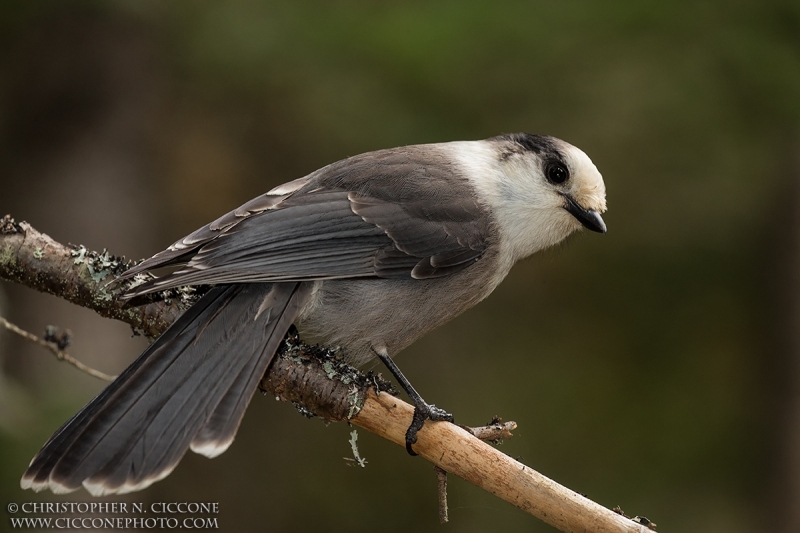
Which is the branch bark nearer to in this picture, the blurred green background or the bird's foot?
the bird's foot

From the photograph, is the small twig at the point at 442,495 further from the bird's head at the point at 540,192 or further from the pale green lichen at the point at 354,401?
the bird's head at the point at 540,192

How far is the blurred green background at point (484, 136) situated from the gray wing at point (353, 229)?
117 cm

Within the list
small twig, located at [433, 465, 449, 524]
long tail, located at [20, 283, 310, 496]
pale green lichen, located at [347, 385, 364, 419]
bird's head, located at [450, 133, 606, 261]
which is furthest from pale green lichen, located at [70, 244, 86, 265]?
bird's head, located at [450, 133, 606, 261]

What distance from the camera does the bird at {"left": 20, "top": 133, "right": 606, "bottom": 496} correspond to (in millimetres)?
2383

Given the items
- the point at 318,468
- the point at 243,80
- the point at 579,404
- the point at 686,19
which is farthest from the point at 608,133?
the point at 318,468

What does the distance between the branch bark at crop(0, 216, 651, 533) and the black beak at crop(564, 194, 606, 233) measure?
1099 millimetres

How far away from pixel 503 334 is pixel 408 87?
1.88 metres

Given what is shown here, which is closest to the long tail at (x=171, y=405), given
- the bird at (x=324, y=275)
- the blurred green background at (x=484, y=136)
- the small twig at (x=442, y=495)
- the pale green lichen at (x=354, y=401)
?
the bird at (x=324, y=275)

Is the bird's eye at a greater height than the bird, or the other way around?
the bird's eye

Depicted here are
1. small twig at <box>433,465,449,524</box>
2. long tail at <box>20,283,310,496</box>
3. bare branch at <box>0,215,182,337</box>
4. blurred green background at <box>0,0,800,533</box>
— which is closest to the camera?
long tail at <box>20,283,310,496</box>

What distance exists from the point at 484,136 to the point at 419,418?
234 cm

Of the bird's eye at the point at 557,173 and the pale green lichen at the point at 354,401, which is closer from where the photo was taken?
the pale green lichen at the point at 354,401

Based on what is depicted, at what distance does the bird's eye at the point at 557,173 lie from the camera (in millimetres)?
3283

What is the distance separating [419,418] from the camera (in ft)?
8.71
